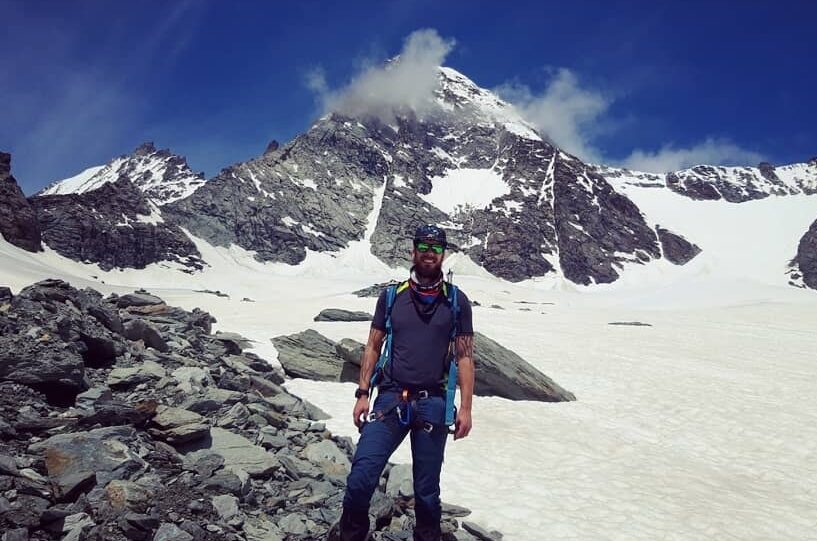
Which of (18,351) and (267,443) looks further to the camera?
(267,443)

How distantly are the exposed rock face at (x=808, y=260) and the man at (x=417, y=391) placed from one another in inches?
7158

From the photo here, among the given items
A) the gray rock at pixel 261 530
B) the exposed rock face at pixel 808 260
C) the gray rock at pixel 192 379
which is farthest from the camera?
the exposed rock face at pixel 808 260

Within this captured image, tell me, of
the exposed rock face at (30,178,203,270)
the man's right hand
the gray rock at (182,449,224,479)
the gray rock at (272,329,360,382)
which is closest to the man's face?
the man's right hand

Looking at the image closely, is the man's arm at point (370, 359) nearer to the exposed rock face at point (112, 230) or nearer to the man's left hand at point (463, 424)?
the man's left hand at point (463, 424)

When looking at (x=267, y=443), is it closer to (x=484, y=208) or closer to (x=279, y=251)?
(x=279, y=251)

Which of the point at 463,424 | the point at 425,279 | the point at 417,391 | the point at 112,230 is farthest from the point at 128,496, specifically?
the point at 112,230

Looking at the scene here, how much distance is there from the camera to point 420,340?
501 centimetres

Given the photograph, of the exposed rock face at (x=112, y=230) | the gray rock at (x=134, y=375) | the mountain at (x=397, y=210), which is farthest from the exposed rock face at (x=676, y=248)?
the gray rock at (x=134, y=375)

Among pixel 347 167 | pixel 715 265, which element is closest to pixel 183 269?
pixel 347 167

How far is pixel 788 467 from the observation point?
11234 mm

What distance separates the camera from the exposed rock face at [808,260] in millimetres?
147500

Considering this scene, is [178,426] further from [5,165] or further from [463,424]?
[5,165]

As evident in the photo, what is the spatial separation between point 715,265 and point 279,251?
138784mm

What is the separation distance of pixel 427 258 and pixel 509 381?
449 inches
